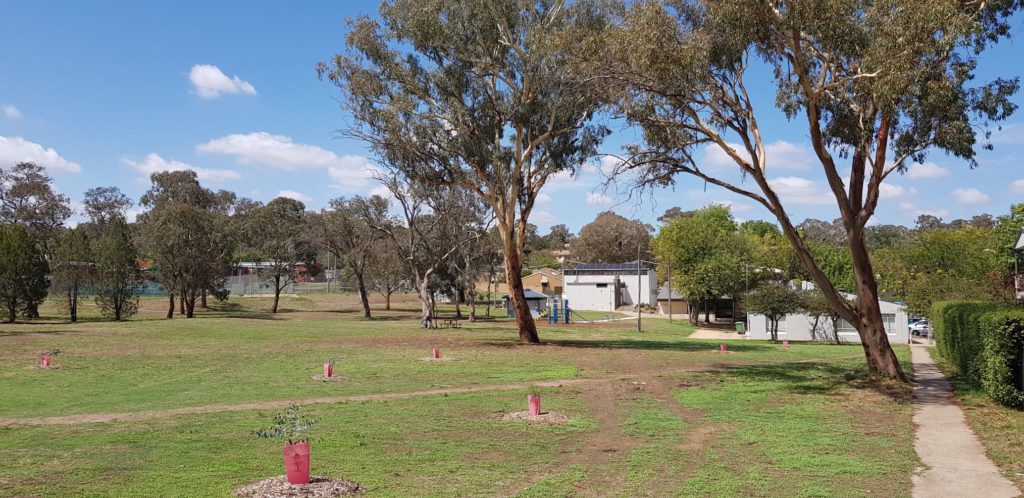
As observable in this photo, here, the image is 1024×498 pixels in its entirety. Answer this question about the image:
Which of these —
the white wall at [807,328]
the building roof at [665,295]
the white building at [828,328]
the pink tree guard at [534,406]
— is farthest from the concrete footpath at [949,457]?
the building roof at [665,295]

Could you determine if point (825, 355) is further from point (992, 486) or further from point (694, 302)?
point (694, 302)

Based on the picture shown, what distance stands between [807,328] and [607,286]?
3943cm

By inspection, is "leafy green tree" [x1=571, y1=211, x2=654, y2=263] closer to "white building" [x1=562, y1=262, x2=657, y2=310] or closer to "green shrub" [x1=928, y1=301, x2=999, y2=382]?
"white building" [x1=562, y1=262, x2=657, y2=310]

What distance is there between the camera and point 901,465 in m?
10.1

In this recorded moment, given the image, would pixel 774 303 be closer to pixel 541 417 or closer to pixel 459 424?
pixel 541 417

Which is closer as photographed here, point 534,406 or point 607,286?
point 534,406

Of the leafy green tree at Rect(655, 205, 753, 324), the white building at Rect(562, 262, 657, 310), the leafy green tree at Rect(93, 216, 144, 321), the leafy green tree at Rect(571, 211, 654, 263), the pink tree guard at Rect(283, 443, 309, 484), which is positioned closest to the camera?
the pink tree guard at Rect(283, 443, 309, 484)

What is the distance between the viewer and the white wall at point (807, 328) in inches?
1809

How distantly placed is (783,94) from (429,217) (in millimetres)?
34583

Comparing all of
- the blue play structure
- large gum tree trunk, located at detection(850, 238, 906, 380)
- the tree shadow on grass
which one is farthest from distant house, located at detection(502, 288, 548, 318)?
large gum tree trunk, located at detection(850, 238, 906, 380)

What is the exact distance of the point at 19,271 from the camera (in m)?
42.5

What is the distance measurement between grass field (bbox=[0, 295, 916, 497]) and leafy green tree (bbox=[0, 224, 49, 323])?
18693 mm

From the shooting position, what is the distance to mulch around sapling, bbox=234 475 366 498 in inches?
312

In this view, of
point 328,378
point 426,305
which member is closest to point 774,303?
point 426,305
